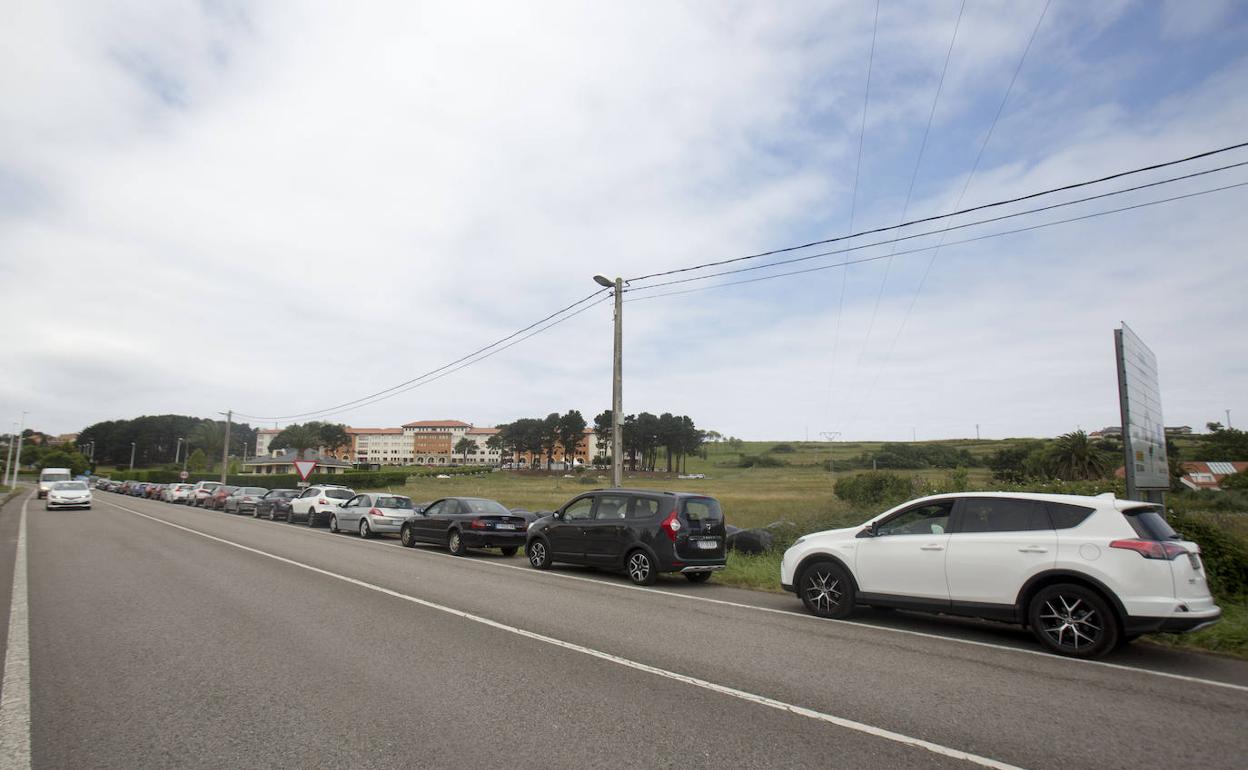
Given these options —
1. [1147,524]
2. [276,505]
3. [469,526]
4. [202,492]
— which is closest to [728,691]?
[1147,524]

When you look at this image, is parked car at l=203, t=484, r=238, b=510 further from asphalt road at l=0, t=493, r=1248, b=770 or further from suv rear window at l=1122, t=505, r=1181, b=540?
suv rear window at l=1122, t=505, r=1181, b=540

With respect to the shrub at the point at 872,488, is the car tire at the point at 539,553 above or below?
below

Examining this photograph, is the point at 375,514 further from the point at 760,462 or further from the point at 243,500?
the point at 760,462

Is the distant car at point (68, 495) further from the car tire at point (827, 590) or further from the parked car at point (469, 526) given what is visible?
the car tire at point (827, 590)

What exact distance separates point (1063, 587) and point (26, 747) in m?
8.53

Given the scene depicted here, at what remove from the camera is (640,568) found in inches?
450

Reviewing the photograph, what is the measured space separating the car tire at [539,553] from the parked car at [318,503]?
516 inches

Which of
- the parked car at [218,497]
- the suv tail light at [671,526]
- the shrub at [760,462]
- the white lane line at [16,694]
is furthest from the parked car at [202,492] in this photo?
the shrub at [760,462]

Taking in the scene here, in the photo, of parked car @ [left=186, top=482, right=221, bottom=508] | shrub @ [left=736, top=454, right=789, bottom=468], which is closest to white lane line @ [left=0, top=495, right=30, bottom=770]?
parked car @ [left=186, top=482, right=221, bottom=508]

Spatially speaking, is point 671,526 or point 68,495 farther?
point 68,495

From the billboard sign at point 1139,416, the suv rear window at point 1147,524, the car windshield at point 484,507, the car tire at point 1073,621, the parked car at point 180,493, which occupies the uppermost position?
the billboard sign at point 1139,416

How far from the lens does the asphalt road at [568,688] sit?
397cm

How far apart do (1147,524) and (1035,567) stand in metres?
1.11

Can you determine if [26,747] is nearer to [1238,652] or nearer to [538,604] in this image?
[538,604]
